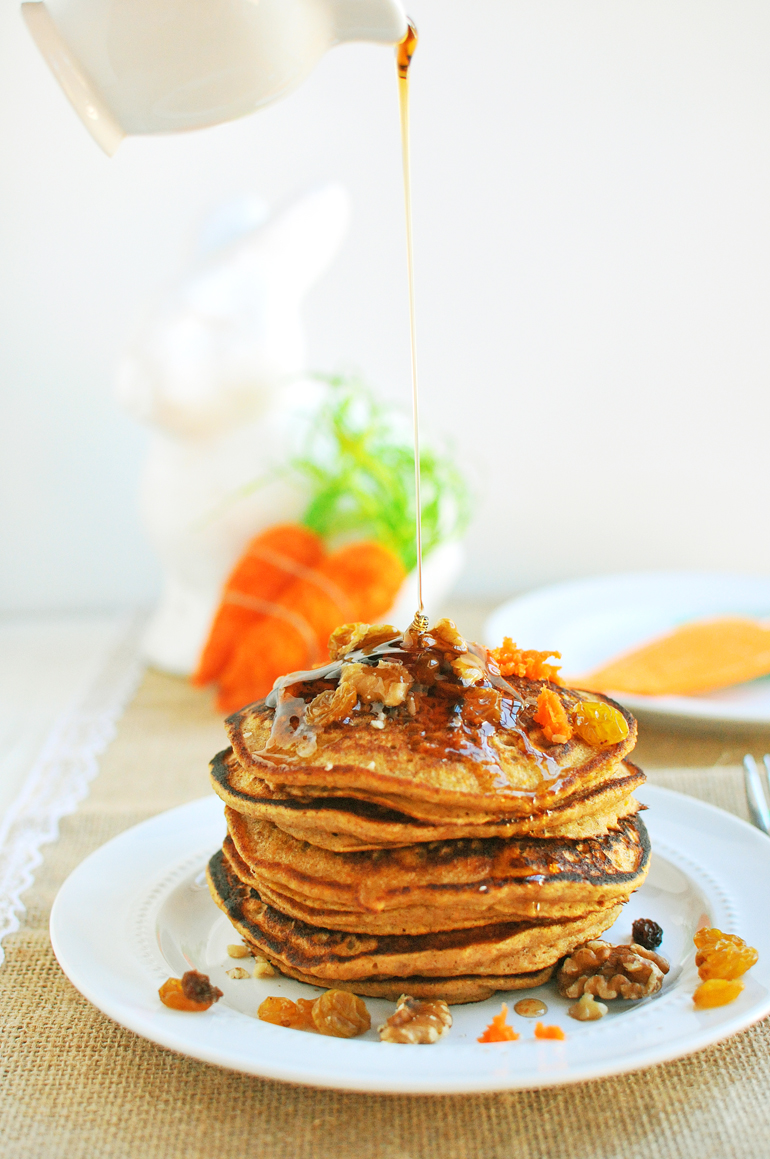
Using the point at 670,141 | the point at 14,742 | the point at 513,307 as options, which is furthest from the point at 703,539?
the point at 14,742

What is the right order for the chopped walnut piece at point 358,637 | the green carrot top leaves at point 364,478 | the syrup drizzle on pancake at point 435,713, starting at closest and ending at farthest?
the syrup drizzle on pancake at point 435,713 → the chopped walnut piece at point 358,637 → the green carrot top leaves at point 364,478

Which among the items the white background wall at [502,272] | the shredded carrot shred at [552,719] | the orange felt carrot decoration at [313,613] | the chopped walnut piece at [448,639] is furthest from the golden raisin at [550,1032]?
the white background wall at [502,272]

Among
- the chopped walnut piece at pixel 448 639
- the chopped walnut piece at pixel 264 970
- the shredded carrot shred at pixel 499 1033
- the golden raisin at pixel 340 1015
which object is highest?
the chopped walnut piece at pixel 448 639

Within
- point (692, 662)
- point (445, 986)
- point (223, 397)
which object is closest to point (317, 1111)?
point (445, 986)

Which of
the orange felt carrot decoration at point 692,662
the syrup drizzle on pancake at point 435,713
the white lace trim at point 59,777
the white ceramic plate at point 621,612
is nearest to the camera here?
A: the syrup drizzle on pancake at point 435,713

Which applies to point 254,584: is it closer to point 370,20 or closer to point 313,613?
point 313,613

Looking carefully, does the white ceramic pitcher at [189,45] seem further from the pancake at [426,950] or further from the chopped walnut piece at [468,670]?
the pancake at [426,950]
